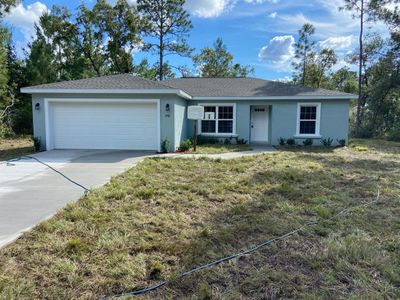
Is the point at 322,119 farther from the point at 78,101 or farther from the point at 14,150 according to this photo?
the point at 14,150

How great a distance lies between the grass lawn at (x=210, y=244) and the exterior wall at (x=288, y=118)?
Result: 8.75 metres

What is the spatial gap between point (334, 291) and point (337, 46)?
32160mm

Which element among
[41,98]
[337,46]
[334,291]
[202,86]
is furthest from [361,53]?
[334,291]

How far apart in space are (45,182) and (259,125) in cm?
1261

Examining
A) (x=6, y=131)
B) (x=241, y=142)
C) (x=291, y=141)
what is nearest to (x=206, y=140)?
(x=241, y=142)

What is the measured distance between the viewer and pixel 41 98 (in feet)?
38.6

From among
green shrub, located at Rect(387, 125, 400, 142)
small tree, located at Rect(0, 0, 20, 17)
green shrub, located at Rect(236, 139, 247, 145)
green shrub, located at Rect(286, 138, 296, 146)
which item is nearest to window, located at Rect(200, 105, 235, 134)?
green shrub, located at Rect(236, 139, 247, 145)

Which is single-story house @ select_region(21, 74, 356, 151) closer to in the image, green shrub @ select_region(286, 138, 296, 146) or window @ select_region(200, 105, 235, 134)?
window @ select_region(200, 105, 235, 134)

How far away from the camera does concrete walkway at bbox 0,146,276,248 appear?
4276 millimetres

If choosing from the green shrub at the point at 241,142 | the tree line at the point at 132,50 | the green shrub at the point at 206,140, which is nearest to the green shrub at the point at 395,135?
the tree line at the point at 132,50

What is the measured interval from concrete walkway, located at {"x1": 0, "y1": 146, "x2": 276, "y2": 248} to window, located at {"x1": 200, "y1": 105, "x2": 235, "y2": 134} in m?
5.35

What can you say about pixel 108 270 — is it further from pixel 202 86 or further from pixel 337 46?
pixel 337 46

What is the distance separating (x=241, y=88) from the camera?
54.0 ft

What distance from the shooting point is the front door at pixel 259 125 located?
54.5 feet
